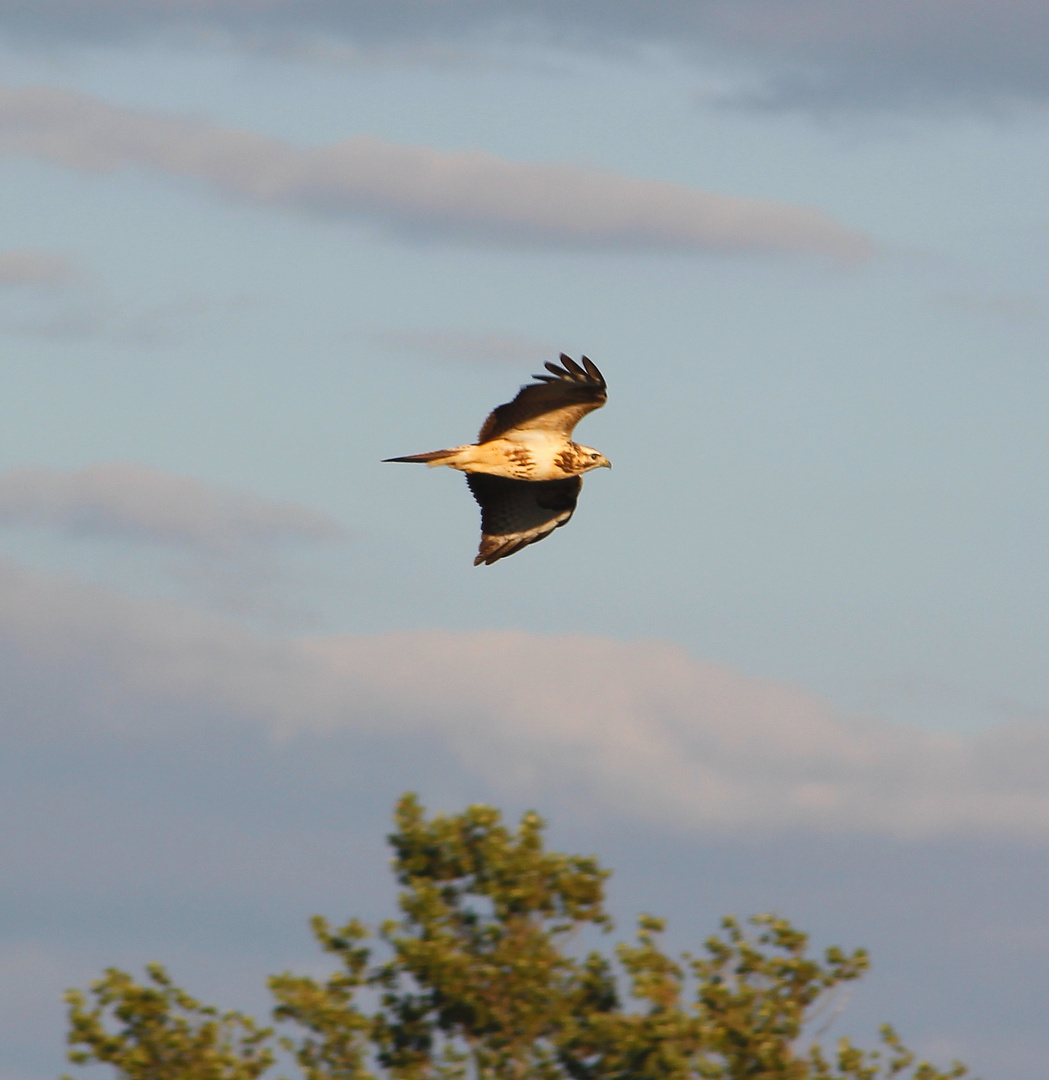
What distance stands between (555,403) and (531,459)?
2.93 ft

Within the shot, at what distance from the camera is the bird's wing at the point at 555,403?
2766 centimetres

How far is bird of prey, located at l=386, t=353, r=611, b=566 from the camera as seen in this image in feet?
91.4

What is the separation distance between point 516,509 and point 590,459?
145 centimetres

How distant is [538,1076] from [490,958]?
1.31m

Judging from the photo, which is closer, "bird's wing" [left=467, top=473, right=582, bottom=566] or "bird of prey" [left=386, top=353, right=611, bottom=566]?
"bird of prey" [left=386, top=353, right=611, bottom=566]

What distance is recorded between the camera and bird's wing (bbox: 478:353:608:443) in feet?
90.7

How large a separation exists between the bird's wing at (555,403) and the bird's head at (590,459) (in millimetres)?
383

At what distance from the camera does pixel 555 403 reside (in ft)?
91.9

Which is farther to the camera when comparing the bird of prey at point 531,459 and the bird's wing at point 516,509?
the bird's wing at point 516,509

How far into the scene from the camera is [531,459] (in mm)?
28250

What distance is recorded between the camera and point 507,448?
92.4 ft

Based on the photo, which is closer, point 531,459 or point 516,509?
point 531,459

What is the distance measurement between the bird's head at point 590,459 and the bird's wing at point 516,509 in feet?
1.52

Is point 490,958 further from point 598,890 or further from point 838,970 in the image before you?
point 838,970
